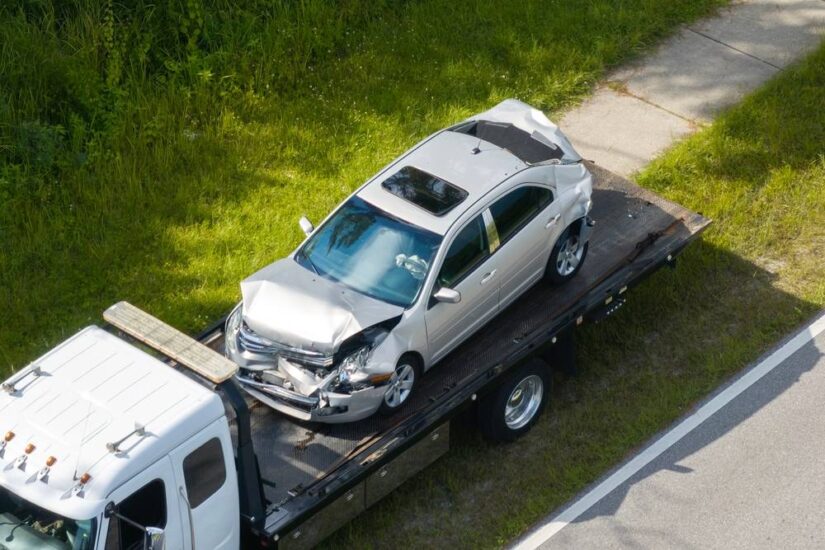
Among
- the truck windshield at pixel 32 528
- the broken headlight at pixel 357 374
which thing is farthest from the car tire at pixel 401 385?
the truck windshield at pixel 32 528

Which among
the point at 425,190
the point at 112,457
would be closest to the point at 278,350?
the point at 425,190

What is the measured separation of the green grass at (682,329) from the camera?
10.4 m

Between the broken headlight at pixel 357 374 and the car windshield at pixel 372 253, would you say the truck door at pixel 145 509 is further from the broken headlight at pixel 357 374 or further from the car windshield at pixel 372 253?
the car windshield at pixel 372 253

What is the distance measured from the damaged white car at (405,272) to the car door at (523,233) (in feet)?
0.04

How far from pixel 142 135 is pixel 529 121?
4.59 meters

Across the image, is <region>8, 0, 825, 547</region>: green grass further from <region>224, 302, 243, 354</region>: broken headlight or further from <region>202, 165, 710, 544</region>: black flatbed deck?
<region>224, 302, 243, 354</region>: broken headlight

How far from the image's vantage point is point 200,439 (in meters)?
8.12

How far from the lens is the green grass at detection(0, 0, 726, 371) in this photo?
41.6ft

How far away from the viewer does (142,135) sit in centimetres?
1400

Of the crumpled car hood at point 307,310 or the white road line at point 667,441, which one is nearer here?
the crumpled car hood at point 307,310

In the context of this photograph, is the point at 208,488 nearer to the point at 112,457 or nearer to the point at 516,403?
the point at 112,457

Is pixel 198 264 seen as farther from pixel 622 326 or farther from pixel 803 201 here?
pixel 803 201

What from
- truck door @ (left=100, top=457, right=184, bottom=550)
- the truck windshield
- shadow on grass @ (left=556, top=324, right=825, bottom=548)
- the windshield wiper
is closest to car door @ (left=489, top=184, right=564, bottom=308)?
the windshield wiper

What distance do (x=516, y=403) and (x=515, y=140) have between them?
2.49m
